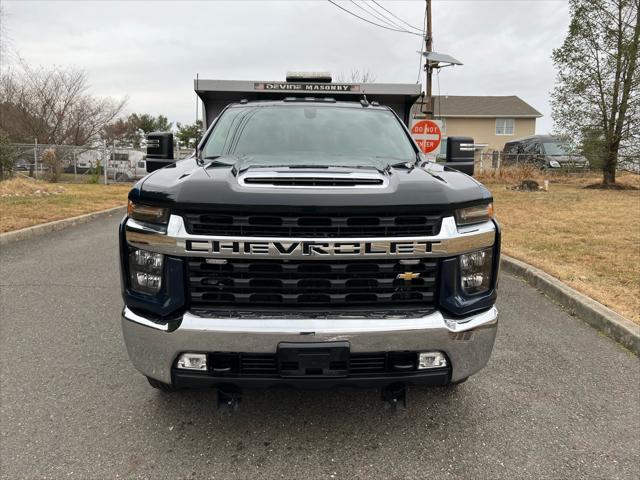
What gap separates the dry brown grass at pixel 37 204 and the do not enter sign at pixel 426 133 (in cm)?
734

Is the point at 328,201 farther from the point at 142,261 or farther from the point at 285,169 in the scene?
the point at 142,261

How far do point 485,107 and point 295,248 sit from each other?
44.6 meters

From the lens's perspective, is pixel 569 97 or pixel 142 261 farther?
pixel 569 97

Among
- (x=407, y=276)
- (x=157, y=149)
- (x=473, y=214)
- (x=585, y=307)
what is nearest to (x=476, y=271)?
(x=473, y=214)

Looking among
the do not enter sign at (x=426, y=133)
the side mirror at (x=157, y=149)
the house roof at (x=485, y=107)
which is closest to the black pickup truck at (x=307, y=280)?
the side mirror at (x=157, y=149)

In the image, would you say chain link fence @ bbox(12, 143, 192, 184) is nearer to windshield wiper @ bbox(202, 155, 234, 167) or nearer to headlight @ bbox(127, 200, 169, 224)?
windshield wiper @ bbox(202, 155, 234, 167)

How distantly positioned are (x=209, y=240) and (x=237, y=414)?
1.23 meters

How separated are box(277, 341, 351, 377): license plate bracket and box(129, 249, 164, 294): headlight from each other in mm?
719

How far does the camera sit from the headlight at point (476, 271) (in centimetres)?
248

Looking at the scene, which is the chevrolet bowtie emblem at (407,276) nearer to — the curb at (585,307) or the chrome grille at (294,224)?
the chrome grille at (294,224)

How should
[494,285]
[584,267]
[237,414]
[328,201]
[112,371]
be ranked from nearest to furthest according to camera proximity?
1. [328,201]
2. [494,285]
3. [237,414]
4. [112,371]
5. [584,267]

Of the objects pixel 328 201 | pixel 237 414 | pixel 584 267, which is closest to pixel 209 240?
pixel 328 201

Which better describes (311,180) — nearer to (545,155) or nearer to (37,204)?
(37,204)

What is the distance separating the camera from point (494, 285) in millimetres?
2627
